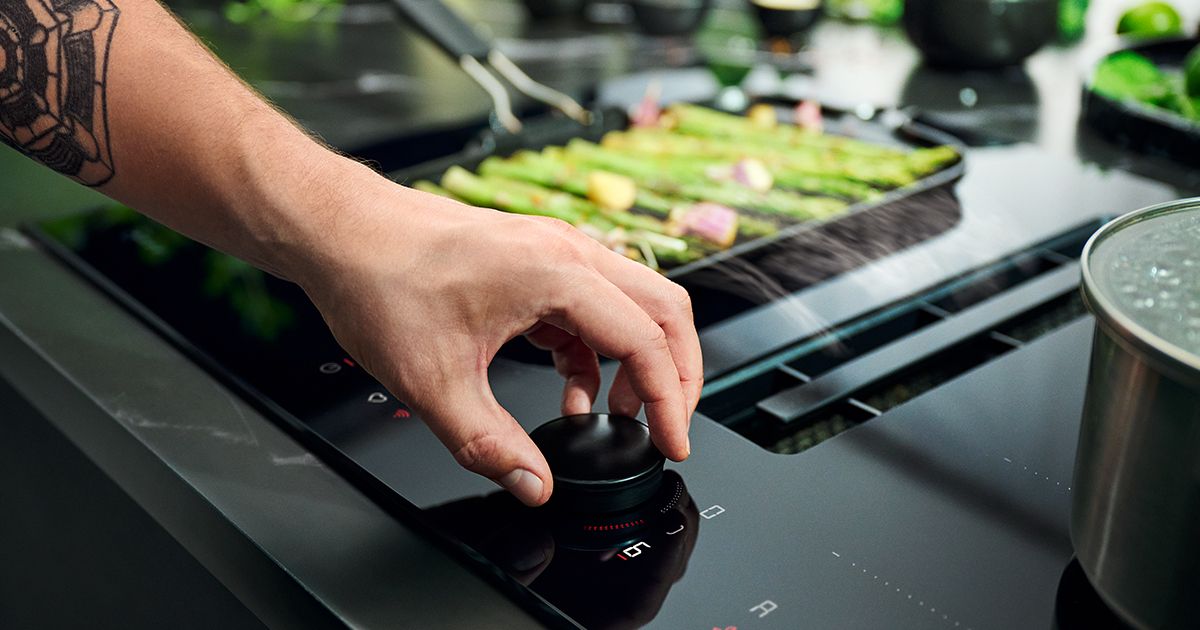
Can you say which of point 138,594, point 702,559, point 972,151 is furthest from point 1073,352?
point 138,594

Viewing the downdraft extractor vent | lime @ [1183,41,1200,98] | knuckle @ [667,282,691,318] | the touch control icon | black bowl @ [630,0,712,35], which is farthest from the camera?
black bowl @ [630,0,712,35]

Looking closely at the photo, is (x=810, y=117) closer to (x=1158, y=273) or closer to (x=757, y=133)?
(x=757, y=133)

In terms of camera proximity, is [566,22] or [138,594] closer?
[138,594]

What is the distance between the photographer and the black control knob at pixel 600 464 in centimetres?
60

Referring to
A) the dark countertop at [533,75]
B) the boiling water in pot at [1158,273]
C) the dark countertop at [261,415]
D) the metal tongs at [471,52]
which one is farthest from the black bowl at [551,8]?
the boiling water in pot at [1158,273]

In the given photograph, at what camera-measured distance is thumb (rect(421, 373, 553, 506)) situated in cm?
58

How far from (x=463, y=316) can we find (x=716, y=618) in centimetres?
20

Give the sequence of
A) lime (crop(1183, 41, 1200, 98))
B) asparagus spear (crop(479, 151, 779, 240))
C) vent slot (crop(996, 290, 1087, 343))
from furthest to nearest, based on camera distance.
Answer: lime (crop(1183, 41, 1200, 98)) → asparagus spear (crop(479, 151, 779, 240)) → vent slot (crop(996, 290, 1087, 343))

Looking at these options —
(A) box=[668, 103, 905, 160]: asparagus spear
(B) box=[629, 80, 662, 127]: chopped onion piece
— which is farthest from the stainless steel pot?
(B) box=[629, 80, 662, 127]: chopped onion piece

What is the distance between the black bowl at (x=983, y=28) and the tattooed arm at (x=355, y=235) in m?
1.05

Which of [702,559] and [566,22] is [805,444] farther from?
[566,22]

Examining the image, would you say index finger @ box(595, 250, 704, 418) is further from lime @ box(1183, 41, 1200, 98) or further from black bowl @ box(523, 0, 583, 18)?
black bowl @ box(523, 0, 583, 18)

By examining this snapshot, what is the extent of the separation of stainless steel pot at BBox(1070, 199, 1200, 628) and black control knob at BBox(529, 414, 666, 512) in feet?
0.73

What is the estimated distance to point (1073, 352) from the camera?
0.79 m
